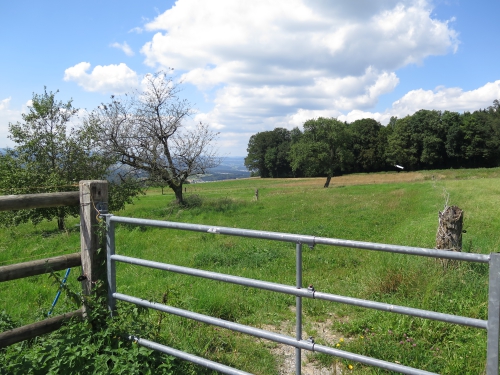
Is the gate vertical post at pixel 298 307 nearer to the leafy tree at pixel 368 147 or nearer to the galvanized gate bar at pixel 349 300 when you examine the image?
the galvanized gate bar at pixel 349 300

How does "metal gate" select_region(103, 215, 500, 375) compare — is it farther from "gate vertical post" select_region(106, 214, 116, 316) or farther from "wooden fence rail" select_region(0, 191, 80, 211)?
"wooden fence rail" select_region(0, 191, 80, 211)

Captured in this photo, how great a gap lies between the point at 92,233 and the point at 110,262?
0.32 m

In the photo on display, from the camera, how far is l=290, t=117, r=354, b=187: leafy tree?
46531 millimetres

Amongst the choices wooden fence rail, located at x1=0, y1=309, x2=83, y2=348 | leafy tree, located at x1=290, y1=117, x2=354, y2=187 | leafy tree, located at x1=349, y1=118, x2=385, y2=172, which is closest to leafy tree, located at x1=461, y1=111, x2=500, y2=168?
leafy tree, located at x1=349, y1=118, x2=385, y2=172

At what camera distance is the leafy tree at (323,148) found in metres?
46.5

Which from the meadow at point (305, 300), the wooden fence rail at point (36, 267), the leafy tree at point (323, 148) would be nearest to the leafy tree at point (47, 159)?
the meadow at point (305, 300)

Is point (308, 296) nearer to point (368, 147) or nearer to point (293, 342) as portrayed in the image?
point (293, 342)

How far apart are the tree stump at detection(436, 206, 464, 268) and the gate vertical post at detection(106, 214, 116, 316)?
5382 mm

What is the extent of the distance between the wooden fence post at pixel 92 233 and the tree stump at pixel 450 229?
5488 mm

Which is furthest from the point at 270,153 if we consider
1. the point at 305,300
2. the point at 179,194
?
the point at 305,300

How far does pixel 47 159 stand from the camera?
1570 cm

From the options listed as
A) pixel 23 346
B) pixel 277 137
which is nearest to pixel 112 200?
pixel 23 346

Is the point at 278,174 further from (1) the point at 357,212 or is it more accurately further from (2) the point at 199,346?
(2) the point at 199,346

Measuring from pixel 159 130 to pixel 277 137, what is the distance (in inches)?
3058
